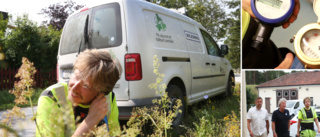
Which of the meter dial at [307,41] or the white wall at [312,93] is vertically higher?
the meter dial at [307,41]

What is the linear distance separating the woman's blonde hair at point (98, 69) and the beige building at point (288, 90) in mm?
656

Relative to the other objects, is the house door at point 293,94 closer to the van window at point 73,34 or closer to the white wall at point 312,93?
the white wall at point 312,93

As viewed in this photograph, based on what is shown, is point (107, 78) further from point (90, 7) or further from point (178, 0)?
point (178, 0)

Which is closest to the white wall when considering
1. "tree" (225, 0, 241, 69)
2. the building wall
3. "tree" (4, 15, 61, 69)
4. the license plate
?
the building wall

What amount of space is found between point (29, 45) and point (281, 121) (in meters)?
10.2

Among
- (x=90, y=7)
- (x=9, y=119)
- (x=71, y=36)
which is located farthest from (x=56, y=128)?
(x=71, y=36)

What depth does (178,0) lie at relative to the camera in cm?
1327

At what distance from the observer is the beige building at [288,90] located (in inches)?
42.2

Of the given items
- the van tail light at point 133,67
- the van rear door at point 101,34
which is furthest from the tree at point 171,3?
the van tail light at point 133,67

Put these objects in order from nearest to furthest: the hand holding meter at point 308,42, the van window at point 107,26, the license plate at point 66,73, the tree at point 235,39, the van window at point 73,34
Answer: the hand holding meter at point 308,42
the tree at point 235,39
the van window at point 107,26
the van window at point 73,34
the license plate at point 66,73

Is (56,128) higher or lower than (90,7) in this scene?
lower

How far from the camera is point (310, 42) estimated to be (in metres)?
0.87

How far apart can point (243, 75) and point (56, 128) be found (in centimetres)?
95

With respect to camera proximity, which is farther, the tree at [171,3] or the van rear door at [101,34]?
the tree at [171,3]
